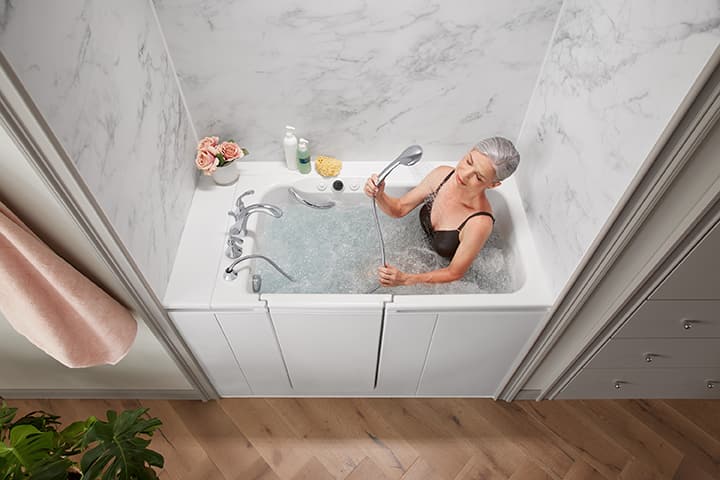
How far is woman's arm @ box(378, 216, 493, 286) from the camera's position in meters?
1.54

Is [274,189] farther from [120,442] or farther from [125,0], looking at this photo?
[120,442]

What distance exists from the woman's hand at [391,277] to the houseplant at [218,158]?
64 cm

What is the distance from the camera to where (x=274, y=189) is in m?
1.79

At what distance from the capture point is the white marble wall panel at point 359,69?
4.66ft

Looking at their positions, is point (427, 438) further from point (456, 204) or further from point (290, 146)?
point (290, 146)

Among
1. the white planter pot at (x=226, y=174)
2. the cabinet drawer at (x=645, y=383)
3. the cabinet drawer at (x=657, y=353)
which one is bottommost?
the cabinet drawer at (x=645, y=383)

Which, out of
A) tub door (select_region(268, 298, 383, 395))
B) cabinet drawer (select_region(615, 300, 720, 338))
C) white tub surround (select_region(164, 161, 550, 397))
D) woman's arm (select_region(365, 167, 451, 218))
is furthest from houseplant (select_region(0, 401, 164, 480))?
cabinet drawer (select_region(615, 300, 720, 338))

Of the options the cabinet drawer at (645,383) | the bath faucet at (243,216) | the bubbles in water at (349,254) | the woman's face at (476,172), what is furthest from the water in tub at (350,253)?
the cabinet drawer at (645,383)

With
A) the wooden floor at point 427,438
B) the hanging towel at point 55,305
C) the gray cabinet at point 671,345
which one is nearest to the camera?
the hanging towel at point 55,305

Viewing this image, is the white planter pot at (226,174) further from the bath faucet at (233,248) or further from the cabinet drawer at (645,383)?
the cabinet drawer at (645,383)

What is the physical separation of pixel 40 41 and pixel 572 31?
128cm

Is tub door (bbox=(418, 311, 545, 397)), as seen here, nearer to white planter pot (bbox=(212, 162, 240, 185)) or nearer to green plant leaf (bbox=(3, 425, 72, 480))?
white planter pot (bbox=(212, 162, 240, 185))

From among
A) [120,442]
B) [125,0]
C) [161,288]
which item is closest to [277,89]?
[125,0]

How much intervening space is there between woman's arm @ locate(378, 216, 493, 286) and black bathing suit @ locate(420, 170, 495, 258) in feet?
0.11
